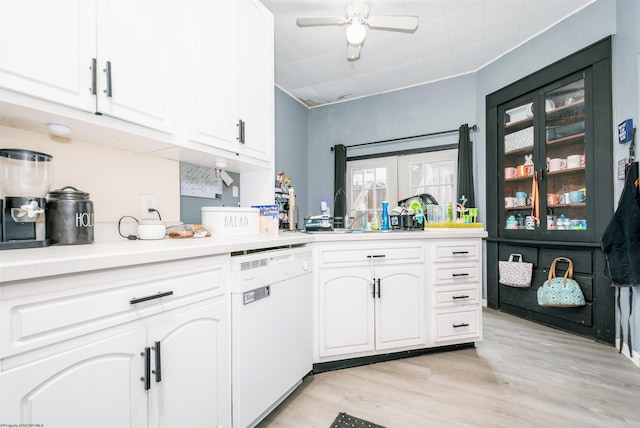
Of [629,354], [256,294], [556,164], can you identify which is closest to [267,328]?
[256,294]

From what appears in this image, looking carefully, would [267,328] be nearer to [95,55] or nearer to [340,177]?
[95,55]

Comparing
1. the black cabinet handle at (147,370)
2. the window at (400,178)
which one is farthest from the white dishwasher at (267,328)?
the window at (400,178)

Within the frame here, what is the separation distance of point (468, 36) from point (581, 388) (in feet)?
9.78

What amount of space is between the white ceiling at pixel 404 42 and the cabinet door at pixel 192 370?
95.2 inches

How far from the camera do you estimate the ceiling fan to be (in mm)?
2008

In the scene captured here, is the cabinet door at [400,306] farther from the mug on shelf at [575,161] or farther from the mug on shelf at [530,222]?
the mug on shelf at [575,161]

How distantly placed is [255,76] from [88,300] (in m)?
1.64

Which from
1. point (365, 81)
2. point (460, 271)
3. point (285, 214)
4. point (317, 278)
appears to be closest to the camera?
point (317, 278)

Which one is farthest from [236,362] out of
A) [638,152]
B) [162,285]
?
[638,152]

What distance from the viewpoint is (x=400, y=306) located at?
1878mm

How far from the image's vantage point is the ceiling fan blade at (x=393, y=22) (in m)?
2.02

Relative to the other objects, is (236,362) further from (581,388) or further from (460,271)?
(581,388)

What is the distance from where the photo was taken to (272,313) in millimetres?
1333

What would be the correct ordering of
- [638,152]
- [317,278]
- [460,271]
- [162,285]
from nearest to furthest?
[162,285] < [317,278] < [638,152] < [460,271]
